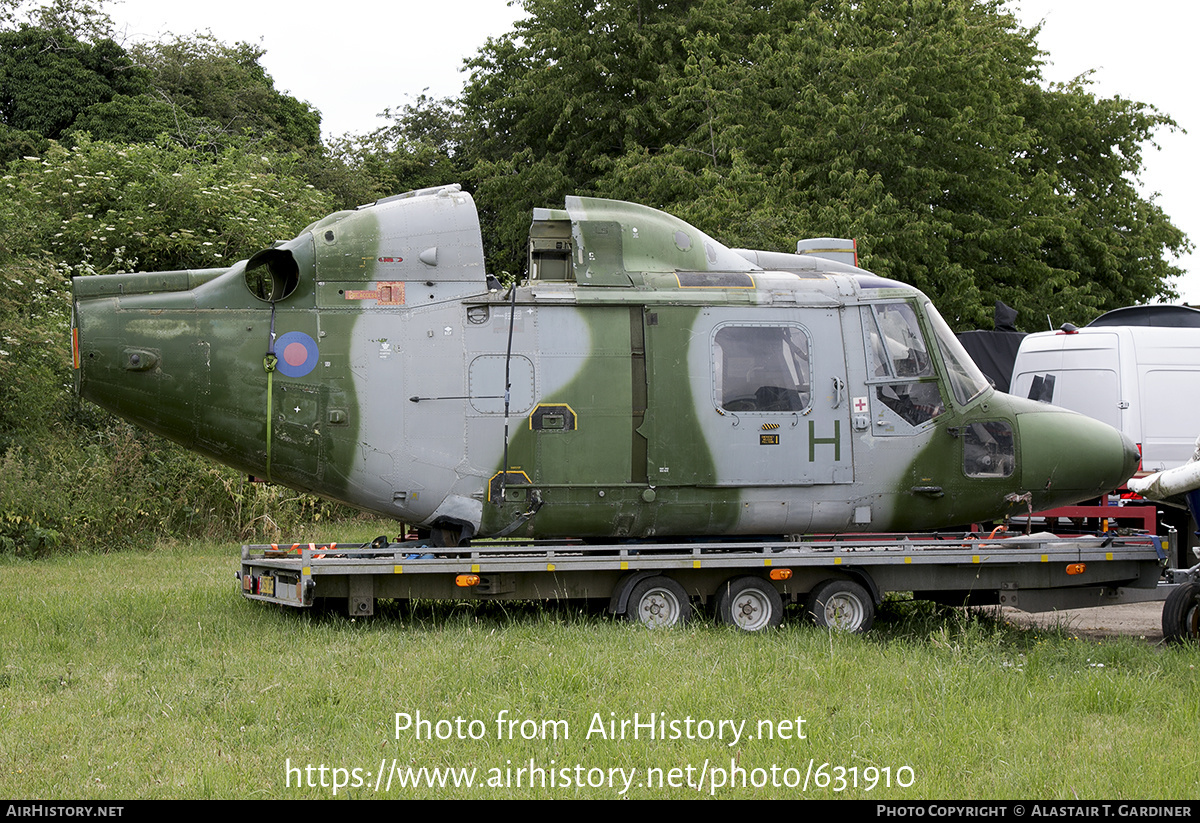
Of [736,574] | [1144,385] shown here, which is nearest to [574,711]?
[736,574]

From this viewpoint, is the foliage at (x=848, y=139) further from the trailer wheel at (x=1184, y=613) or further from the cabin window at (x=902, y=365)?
the trailer wheel at (x=1184, y=613)

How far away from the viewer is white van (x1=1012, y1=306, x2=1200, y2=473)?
12.5m

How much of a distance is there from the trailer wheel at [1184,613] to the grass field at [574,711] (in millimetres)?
612

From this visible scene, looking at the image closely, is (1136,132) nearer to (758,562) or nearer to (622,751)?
(758,562)

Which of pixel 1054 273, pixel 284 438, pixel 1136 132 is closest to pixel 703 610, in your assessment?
pixel 284 438

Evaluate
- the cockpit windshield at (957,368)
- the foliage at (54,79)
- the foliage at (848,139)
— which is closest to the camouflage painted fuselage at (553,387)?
the cockpit windshield at (957,368)

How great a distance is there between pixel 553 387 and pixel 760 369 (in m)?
1.80

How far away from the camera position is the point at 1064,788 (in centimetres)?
519

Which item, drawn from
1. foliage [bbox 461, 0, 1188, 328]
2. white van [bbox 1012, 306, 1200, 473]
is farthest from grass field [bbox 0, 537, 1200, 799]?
foliage [bbox 461, 0, 1188, 328]

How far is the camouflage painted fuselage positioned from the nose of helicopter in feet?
0.12

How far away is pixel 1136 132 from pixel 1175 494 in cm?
2418

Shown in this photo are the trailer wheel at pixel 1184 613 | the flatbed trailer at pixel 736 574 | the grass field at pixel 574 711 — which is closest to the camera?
the grass field at pixel 574 711

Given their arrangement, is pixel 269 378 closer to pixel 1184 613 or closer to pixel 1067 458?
pixel 1067 458

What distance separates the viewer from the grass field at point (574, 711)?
5316 millimetres
